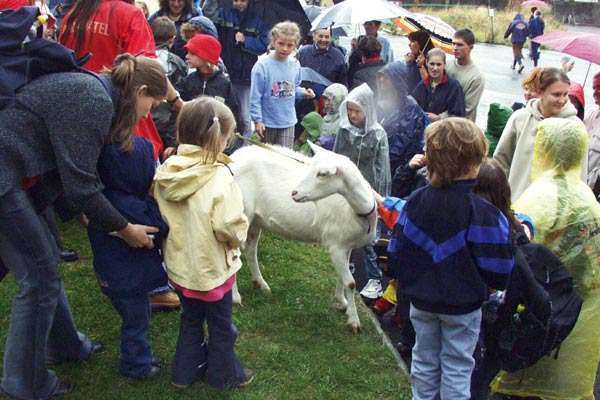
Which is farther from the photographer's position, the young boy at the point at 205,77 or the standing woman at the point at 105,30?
the young boy at the point at 205,77

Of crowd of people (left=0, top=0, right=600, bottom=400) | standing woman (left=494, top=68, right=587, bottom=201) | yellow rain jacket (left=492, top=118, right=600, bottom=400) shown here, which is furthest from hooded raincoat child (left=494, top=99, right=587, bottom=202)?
yellow rain jacket (left=492, top=118, right=600, bottom=400)

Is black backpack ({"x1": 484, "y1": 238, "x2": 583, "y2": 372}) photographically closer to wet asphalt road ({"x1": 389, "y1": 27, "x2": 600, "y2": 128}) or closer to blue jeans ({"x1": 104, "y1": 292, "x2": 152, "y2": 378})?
blue jeans ({"x1": 104, "y1": 292, "x2": 152, "y2": 378})

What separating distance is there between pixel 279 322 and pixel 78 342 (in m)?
1.62

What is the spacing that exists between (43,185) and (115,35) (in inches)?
65.4

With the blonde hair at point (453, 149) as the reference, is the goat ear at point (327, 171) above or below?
below

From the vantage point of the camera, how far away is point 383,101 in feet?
24.3

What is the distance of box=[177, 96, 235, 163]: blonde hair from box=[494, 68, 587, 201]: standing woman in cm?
274

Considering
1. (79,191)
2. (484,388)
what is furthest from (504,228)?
(79,191)

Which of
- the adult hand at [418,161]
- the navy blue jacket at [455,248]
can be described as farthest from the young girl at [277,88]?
the navy blue jacket at [455,248]

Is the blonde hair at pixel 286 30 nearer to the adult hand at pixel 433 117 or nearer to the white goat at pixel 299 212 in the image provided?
the adult hand at pixel 433 117

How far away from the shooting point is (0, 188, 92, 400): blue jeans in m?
3.22

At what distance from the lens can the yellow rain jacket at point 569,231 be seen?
12.7 ft

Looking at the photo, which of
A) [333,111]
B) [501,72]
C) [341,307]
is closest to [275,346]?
[341,307]

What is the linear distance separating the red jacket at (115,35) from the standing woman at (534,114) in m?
3.00
